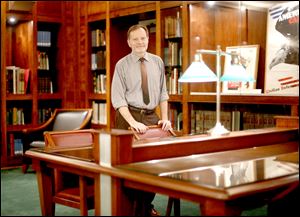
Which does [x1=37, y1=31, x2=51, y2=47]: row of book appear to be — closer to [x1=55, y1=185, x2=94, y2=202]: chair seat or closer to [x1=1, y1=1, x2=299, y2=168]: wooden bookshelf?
[x1=1, y1=1, x2=299, y2=168]: wooden bookshelf

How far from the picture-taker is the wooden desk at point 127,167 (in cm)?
222

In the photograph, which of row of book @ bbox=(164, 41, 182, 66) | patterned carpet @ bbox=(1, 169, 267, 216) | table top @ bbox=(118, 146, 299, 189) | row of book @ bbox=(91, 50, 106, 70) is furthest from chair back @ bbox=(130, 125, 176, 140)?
row of book @ bbox=(91, 50, 106, 70)

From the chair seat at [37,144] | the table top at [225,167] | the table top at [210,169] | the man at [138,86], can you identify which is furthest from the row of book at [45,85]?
the table top at [225,167]

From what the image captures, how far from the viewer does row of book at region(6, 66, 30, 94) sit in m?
6.98

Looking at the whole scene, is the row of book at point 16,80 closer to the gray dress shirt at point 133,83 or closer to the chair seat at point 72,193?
the gray dress shirt at point 133,83

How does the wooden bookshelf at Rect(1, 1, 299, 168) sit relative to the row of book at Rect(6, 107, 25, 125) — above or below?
above

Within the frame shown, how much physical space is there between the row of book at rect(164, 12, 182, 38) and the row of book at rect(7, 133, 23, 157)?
2571mm

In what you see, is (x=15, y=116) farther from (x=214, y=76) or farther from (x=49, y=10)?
(x=214, y=76)

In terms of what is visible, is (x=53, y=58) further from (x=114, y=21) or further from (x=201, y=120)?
(x=201, y=120)

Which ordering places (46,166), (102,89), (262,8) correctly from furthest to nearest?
(102,89), (262,8), (46,166)

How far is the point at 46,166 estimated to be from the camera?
315 cm

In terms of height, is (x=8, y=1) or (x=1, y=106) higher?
(x=8, y=1)

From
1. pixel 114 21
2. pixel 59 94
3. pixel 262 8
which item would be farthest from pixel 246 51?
pixel 59 94

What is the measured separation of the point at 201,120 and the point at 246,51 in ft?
3.15
